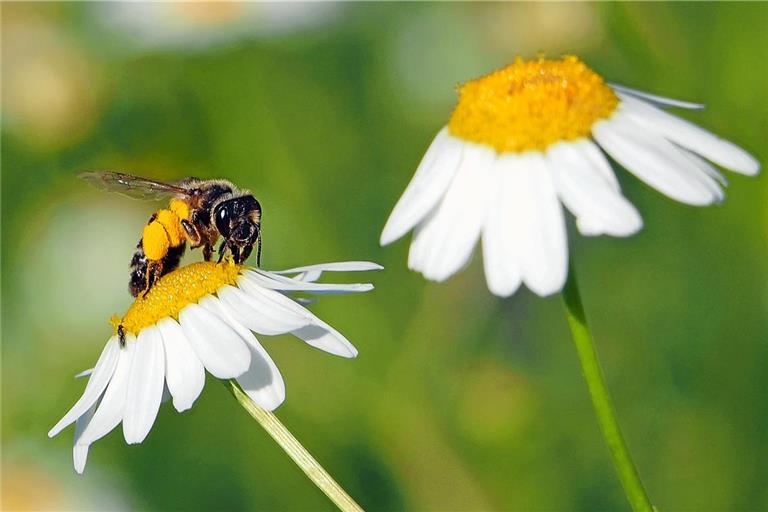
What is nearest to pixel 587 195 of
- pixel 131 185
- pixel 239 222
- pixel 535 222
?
pixel 535 222

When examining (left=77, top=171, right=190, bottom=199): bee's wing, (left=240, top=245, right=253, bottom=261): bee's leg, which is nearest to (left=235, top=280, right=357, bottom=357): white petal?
(left=240, top=245, right=253, bottom=261): bee's leg

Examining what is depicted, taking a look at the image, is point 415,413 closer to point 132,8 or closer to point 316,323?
point 316,323

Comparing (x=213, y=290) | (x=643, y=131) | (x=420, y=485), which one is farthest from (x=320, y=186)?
(x=643, y=131)

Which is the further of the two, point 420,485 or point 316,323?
point 420,485

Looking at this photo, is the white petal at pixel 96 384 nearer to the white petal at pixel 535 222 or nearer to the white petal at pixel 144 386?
the white petal at pixel 144 386

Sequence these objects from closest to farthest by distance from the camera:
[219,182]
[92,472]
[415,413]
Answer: [219,182]
[415,413]
[92,472]

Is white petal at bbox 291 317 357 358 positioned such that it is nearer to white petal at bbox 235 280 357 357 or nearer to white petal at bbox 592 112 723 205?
white petal at bbox 235 280 357 357

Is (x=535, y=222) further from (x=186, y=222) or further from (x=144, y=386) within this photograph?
(x=186, y=222)
